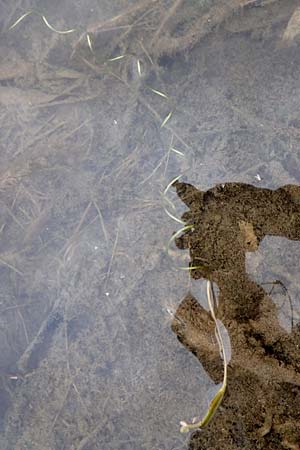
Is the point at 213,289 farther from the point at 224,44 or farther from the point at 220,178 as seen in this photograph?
the point at 224,44

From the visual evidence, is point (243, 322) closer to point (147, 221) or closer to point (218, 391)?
point (218, 391)

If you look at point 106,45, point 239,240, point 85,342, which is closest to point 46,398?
point 85,342

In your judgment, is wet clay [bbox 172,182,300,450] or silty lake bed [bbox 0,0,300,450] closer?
wet clay [bbox 172,182,300,450]

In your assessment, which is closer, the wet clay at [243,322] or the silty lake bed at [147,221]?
the wet clay at [243,322]

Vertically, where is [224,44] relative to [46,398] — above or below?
above

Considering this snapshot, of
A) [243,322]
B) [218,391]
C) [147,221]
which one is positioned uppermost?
[147,221]

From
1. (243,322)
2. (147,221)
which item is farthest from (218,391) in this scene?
(147,221)
